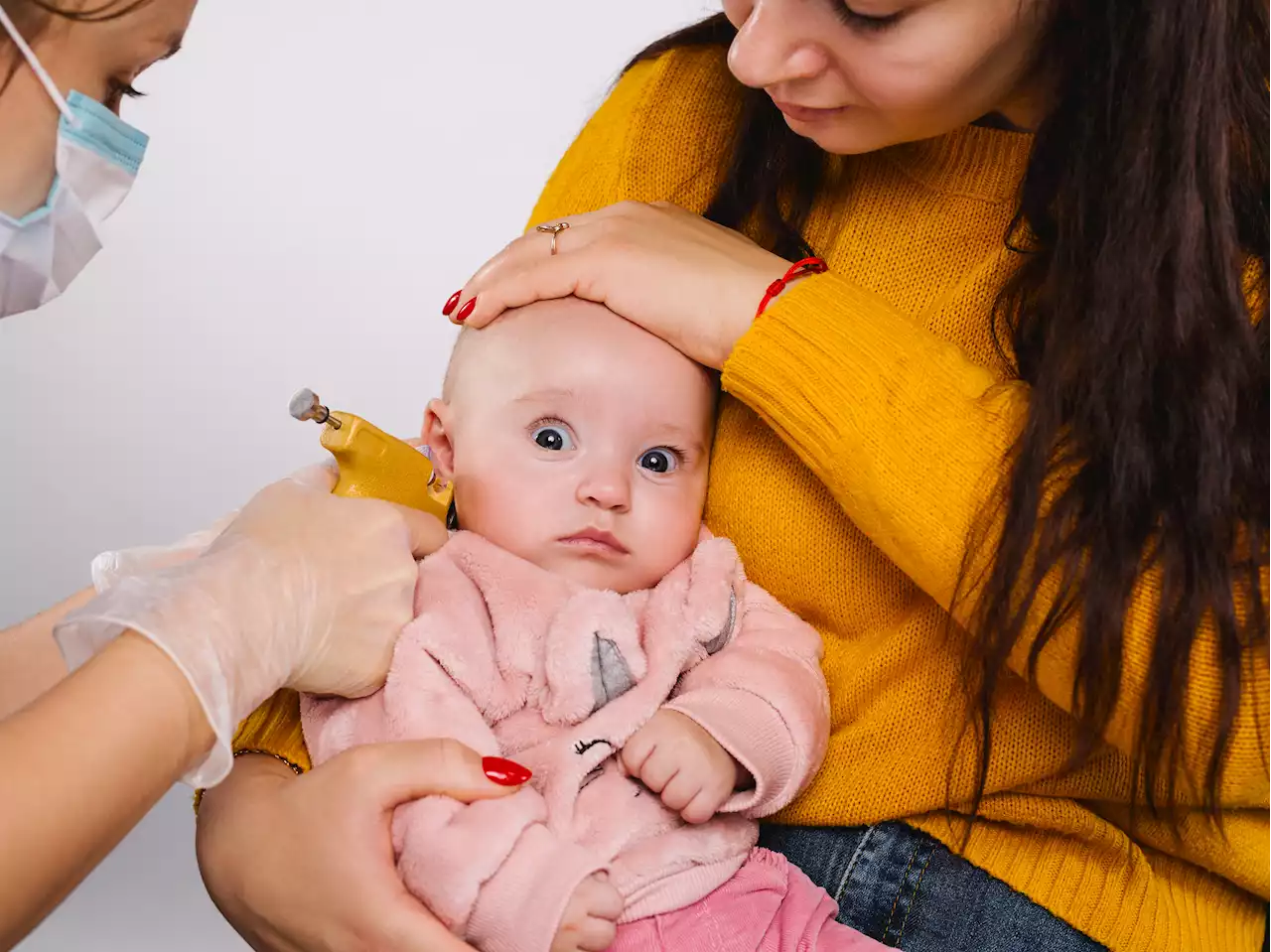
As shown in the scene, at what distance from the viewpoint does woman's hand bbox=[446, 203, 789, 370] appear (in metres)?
1.45

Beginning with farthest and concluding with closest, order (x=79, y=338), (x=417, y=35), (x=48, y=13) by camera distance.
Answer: (x=417, y=35)
(x=79, y=338)
(x=48, y=13)

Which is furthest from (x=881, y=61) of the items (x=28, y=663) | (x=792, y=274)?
(x=28, y=663)

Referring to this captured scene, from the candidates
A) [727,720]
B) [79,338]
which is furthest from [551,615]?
[79,338]

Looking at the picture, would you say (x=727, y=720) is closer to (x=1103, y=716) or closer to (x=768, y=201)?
(x=1103, y=716)

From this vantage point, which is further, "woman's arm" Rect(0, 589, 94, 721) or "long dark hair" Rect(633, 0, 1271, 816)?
"woman's arm" Rect(0, 589, 94, 721)

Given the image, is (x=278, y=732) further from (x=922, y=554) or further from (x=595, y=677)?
(x=922, y=554)

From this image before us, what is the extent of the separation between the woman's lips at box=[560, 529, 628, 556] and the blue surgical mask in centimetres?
70

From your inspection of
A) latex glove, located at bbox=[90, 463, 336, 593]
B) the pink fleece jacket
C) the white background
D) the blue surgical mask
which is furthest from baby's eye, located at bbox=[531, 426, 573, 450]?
the white background

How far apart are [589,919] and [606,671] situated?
0.84 feet

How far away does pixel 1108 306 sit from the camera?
129cm

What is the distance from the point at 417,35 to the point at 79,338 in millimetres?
892

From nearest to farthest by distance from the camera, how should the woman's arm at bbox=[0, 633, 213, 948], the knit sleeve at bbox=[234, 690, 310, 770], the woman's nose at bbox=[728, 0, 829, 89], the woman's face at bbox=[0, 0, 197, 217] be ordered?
the woman's arm at bbox=[0, 633, 213, 948]
the woman's nose at bbox=[728, 0, 829, 89]
the knit sleeve at bbox=[234, 690, 310, 770]
the woman's face at bbox=[0, 0, 197, 217]

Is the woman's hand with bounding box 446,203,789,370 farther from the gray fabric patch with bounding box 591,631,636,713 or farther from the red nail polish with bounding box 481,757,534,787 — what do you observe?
the red nail polish with bounding box 481,757,534,787

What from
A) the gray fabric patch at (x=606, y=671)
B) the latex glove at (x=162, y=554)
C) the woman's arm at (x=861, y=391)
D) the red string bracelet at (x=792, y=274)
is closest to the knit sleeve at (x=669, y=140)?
the woman's arm at (x=861, y=391)
